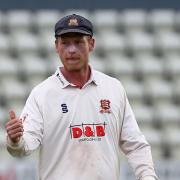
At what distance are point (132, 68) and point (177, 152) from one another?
5.43 ft

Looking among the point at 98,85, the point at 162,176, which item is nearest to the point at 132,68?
the point at 162,176

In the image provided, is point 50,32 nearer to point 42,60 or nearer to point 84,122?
point 42,60

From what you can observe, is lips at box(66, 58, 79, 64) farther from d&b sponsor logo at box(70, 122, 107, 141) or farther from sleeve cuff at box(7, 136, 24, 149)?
sleeve cuff at box(7, 136, 24, 149)

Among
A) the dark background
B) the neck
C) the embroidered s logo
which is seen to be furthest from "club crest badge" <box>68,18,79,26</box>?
the dark background

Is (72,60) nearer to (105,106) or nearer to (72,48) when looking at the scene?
(72,48)

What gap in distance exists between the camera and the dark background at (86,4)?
1251 cm

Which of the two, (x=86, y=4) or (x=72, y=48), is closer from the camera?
(x=72, y=48)

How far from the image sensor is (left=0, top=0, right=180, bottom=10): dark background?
12.5 metres

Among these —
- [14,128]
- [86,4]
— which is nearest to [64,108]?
[14,128]

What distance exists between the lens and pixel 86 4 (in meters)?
12.6

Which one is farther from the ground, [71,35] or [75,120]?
[71,35]

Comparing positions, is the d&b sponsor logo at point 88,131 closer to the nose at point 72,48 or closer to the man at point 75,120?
the man at point 75,120

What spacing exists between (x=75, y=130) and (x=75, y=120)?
48 millimetres

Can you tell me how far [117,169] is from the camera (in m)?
4.46
